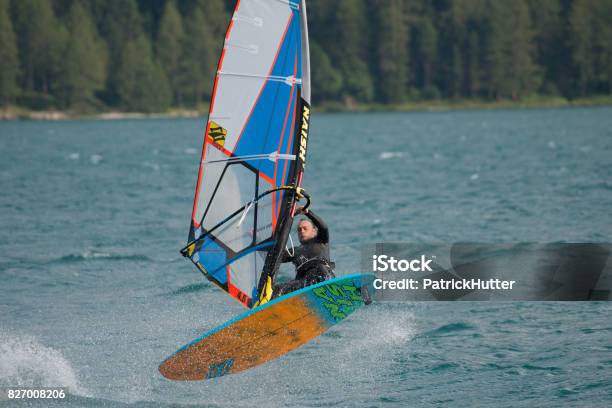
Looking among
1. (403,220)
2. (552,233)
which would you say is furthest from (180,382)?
(403,220)

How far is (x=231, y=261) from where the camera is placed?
1102cm

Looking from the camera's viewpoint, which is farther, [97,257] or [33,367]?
[97,257]

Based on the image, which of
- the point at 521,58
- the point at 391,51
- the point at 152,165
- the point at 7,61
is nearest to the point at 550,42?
the point at 521,58

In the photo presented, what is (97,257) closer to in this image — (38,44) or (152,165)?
(152,165)

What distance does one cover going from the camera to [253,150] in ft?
35.6

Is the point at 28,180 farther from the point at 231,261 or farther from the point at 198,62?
the point at 198,62

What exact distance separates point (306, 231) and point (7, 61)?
3788 inches

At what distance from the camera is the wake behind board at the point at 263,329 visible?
971 cm

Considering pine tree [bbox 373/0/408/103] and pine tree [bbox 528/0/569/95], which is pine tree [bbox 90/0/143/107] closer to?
pine tree [bbox 373/0/408/103]

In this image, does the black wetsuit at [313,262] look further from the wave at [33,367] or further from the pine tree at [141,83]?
the pine tree at [141,83]

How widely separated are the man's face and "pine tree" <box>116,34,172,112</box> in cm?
9640

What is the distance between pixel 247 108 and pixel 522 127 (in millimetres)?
61772

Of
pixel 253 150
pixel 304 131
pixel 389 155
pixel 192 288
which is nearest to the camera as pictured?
pixel 304 131

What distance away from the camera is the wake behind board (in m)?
9.71
